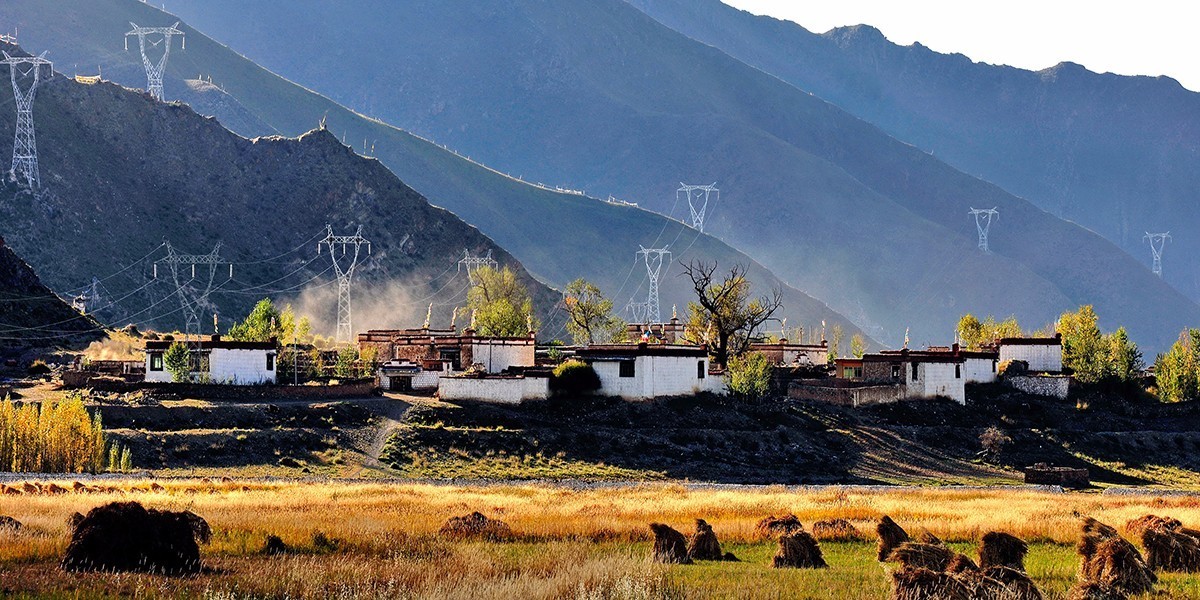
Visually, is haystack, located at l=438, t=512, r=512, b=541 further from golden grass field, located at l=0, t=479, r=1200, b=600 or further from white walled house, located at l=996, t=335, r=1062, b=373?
white walled house, located at l=996, t=335, r=1062, b=373

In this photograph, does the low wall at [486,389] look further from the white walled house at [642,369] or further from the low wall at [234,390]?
the white walled house at [642,369]

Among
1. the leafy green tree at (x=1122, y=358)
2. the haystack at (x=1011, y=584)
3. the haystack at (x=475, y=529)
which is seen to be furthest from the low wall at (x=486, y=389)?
the haystack at (x=1011, y=584)

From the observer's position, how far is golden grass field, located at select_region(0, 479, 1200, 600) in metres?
27.6

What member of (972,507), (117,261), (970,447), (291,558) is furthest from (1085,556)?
(117,261)

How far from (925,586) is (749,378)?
7804 centimetres

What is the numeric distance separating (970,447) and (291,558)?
7082 centimetres

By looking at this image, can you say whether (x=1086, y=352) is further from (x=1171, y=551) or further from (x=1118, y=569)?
(x=1118, y=569)

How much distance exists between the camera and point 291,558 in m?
32.4

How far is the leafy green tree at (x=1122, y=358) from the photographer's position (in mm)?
119000

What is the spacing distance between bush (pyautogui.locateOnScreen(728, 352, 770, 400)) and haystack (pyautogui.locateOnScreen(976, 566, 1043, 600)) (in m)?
74.7

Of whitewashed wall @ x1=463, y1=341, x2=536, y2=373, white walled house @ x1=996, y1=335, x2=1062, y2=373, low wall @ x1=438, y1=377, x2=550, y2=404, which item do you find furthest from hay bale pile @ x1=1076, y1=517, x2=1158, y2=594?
white walled house @ x1=996, y1=335, x2=1062, y2=373

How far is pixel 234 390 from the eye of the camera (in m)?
94.5

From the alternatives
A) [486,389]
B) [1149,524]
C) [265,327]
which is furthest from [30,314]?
[1149,524]

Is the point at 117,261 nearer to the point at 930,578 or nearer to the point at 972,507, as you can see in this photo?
the point at 972,507
